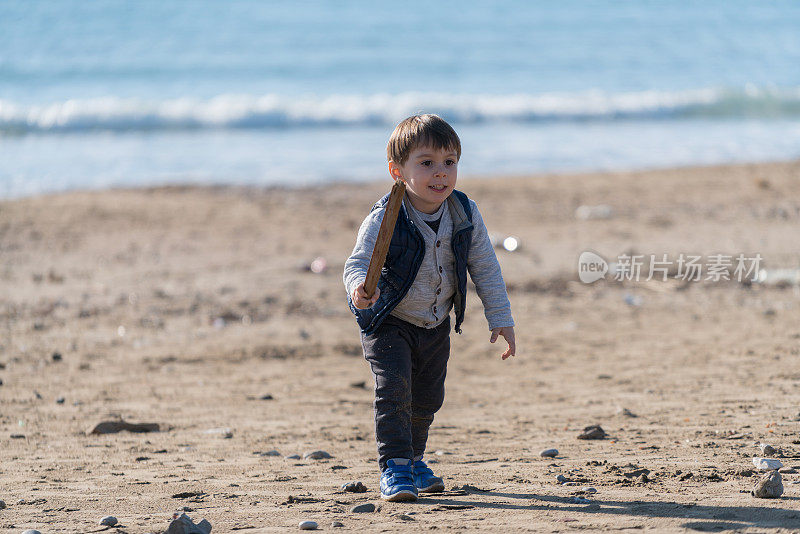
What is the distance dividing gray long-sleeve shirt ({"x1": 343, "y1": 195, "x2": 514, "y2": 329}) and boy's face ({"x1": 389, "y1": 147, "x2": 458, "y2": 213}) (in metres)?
0.11

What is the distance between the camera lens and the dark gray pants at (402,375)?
11.2ft

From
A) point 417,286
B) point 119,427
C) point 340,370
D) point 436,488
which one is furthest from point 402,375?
point 340,370

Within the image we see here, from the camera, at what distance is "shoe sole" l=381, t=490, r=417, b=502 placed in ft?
10.8

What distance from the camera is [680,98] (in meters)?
23.1

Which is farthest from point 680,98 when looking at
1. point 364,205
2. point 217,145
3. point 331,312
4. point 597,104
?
point 331,312

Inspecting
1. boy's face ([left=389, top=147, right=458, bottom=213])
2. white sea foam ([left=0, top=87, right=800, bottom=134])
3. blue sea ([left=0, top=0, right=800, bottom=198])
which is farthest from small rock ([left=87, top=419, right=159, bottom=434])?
white sea foam ([left=0, top=87, right=800, bottom=134])

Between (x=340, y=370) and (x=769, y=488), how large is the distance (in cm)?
340

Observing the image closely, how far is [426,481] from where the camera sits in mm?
3516

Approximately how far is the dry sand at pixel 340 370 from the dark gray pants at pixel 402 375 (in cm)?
25

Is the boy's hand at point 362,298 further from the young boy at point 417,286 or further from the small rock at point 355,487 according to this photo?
the small rock at point 355,487

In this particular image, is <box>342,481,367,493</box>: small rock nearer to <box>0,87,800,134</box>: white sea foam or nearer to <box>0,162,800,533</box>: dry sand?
<box>0,162,800,533</box>: dry sand

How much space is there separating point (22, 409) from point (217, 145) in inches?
501

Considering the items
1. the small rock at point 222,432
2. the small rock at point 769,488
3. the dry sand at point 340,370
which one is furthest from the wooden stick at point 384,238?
the small rock at point 222,432

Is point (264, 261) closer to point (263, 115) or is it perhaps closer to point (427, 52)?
point (263, 115)
